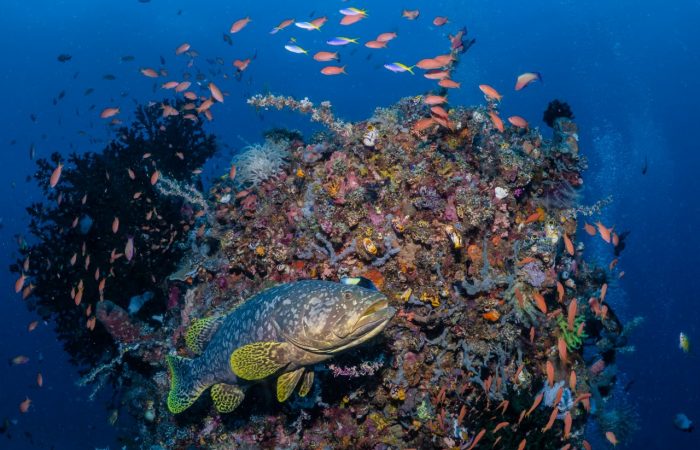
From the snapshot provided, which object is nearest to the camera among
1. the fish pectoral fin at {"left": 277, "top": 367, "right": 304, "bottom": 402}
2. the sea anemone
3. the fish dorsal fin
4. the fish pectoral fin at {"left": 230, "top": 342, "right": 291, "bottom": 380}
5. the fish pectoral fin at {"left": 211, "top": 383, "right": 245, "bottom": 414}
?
the fish pectoral fin at {"left": 230, "top": 342, "right": 291, "bottom": 380}

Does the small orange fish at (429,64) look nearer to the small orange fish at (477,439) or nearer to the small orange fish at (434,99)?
the small orange fish at (434,99)

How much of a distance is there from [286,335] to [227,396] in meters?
1.56

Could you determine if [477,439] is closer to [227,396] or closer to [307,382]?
[307,382]

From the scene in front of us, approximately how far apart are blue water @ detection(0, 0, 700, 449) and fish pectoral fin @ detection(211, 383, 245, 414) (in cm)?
3358

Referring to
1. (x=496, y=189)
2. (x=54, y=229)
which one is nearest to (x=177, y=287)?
(x=54, y=229)

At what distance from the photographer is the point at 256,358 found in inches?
144

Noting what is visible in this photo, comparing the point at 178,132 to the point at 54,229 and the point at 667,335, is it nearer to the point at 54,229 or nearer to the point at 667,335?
the point at 54,229

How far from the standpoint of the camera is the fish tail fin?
15.6ft

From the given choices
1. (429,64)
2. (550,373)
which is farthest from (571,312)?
(429,64)

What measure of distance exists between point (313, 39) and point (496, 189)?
120049 millimetres

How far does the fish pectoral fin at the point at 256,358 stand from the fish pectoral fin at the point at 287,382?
0.35 m

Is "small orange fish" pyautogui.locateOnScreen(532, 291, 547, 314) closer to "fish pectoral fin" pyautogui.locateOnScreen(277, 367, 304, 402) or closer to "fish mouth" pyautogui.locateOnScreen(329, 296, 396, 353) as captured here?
"fish mouth" pyautogui.locateOnScreen(329, 296, 396, 353)

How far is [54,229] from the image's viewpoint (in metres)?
8.71

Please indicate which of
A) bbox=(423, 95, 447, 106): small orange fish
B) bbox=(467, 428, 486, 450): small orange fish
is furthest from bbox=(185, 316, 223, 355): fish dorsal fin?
bbox=(423, 95, 447, 106): small orange fish
